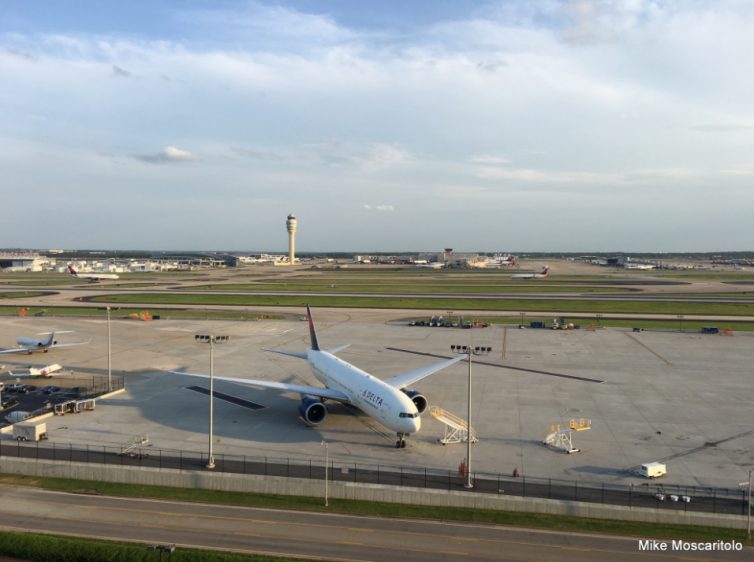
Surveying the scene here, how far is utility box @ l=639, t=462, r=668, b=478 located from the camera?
3644 centimetres

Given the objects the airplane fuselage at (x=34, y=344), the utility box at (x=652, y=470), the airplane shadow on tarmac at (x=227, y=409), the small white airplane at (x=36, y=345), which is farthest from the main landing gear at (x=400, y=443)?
the airplane fuselage at (x=34, y=344)

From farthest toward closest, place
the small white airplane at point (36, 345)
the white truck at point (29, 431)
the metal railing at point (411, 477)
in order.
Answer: the small white airplane at point (36, 345), the white truck at point (29, 431), the metal railing at point (411, 477)

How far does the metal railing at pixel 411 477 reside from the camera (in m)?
33.2

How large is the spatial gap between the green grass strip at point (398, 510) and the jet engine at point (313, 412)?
1174 centimetres

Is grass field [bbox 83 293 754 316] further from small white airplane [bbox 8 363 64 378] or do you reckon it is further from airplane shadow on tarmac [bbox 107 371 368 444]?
airplane shadow on tarmac [bbox 107 371 368 444]

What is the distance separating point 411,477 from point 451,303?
10249cm

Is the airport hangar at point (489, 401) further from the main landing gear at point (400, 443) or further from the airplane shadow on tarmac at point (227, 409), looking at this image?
the main landing gear at point (400, 443)

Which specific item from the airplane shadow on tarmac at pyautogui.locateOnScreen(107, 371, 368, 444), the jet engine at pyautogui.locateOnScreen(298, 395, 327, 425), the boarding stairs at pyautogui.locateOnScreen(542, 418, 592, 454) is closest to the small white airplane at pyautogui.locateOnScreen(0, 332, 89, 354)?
the airplane shadow on tarmac at pyautogui.locateOnScreen(107, 371, 368, 444)

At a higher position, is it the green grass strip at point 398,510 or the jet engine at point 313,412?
the jet engine at point 313,412

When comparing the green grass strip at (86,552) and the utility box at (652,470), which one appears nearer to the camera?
the green grass strip at (86,552)

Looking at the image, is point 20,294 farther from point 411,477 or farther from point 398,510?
point 398,510

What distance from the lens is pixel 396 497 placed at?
33000mm

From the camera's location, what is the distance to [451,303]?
137125 millimetres

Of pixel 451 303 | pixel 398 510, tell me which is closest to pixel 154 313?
pixel 451 303
